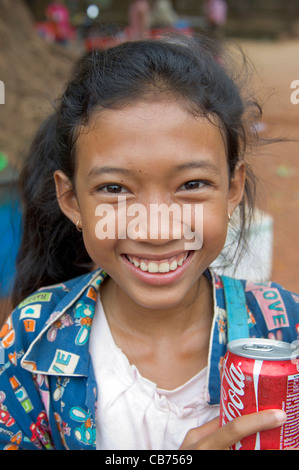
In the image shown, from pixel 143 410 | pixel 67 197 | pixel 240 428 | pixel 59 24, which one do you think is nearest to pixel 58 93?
pixel 67 197

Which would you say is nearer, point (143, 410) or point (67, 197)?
point (143, 410)

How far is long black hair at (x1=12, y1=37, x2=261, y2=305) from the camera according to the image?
1.16 metres

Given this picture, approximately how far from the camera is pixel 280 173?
5629mm

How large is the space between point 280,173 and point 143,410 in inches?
187

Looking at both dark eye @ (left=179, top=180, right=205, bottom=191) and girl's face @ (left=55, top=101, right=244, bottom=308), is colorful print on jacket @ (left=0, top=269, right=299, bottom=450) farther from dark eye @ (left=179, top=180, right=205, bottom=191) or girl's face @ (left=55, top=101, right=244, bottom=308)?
dark eye @ (left=179, top=180, right=205, bottom=191)

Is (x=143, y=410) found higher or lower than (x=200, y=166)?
lower

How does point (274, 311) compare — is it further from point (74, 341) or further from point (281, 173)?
point (281, 173)

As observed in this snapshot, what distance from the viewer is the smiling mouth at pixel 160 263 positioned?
3.73 feet

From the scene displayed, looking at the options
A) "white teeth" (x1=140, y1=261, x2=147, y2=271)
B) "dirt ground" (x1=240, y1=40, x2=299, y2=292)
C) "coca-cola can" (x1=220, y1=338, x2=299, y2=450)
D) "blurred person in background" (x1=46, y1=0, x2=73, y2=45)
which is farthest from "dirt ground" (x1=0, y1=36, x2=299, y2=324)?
"blurred person in background" (x1=46, y1=0, x2=73, y2=45)

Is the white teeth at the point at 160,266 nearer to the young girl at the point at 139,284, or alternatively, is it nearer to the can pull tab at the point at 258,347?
the young girl at the point at 139,284

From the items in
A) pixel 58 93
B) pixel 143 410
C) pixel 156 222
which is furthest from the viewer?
pixel 58 93

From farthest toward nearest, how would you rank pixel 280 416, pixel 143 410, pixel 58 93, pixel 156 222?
1. pixel 58 93
2. pixel 143 410
3. pixel 156 222
4. pixel 280 416

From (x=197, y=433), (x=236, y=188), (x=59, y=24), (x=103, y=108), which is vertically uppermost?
(x=59, y=24)

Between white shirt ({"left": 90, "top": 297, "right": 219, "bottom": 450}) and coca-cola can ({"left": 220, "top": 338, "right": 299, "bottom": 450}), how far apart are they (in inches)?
10.9
